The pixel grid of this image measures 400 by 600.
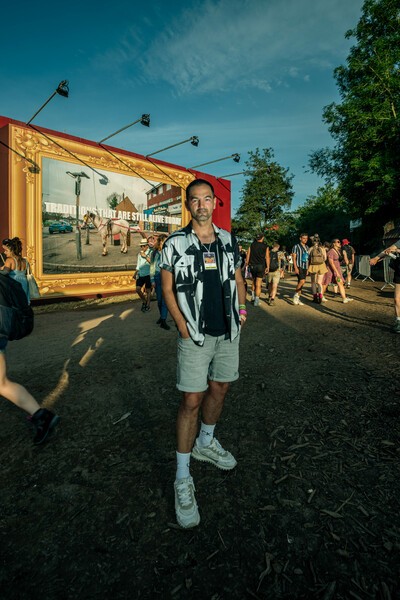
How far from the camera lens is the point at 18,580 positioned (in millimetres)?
1604

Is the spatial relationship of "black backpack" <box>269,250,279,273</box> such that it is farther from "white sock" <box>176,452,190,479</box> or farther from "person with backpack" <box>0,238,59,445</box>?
"white sock" <box>176,452,190,479</box>

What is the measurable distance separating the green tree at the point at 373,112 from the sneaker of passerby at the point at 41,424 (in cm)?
2144

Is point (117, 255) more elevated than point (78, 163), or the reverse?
point (78, 163)

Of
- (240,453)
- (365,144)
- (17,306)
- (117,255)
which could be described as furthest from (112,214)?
(365,144)

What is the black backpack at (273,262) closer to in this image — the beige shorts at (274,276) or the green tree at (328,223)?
the beige shorts at (274,276)

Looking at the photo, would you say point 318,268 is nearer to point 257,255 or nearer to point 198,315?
point 257,255

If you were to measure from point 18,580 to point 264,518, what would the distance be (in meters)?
1.42

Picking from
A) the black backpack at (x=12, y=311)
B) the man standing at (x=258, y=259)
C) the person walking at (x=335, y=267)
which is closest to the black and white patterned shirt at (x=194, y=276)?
the black backpack at (x=12, y=311)

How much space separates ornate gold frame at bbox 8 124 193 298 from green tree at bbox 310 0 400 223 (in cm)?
1591

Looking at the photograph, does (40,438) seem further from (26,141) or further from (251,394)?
(26,141)

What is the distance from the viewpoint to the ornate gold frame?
10.8 metres

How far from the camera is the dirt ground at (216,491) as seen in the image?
5.27ft

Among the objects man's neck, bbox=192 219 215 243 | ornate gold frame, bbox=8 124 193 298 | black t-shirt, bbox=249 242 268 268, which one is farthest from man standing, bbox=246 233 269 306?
man's neck, bbox=192 219 215 243

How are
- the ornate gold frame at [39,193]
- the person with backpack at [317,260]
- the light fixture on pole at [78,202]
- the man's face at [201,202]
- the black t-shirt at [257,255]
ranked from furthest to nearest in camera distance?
the light fixture on pole at [78,202]
the ornate gold frame at [39,193]
the black t-shirt at [257,255]
the person with backpack at [317,260]
the man's face at [201,202]
